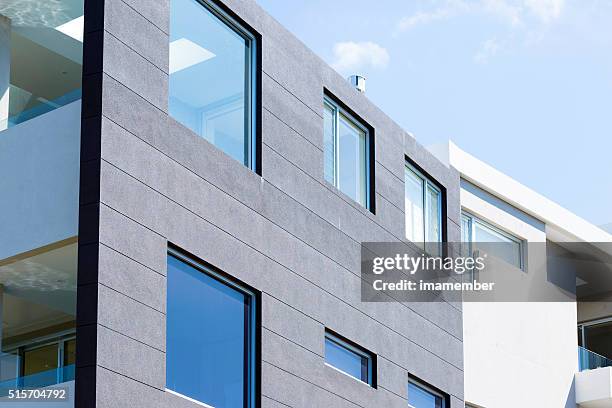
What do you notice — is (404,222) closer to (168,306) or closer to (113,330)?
(168,306)

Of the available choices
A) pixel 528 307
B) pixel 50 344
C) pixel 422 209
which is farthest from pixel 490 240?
pixel 50 344

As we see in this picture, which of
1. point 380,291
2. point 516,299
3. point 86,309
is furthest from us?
point 516,299

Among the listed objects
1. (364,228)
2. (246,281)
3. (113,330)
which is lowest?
(113,330)

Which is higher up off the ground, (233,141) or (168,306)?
(233,141)

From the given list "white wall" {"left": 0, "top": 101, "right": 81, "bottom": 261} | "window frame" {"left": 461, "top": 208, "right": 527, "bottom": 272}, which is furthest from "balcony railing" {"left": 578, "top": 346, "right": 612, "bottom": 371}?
"white wall" {"left": 0, "top": 101, "right": 81, "bottom": 261}

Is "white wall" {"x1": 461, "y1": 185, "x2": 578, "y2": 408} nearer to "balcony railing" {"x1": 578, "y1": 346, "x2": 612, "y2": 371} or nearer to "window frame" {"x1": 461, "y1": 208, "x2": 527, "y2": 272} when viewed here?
"window frame" {"x1": 461, "y1": 208, "x2": 527, "y2": 272}

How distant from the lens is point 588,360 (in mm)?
25719

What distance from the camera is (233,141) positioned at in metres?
16.1

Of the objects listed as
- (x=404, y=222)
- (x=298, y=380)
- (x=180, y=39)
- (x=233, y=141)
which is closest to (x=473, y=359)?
(x=404, y=222)

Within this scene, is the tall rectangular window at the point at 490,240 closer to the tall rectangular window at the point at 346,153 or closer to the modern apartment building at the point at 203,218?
the modern apartment building at the point at 203,218

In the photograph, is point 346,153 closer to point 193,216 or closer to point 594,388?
point 193,216

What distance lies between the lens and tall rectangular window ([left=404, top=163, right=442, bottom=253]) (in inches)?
800

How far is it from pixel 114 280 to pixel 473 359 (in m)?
9.63

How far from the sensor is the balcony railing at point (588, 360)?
2547 centimetres
